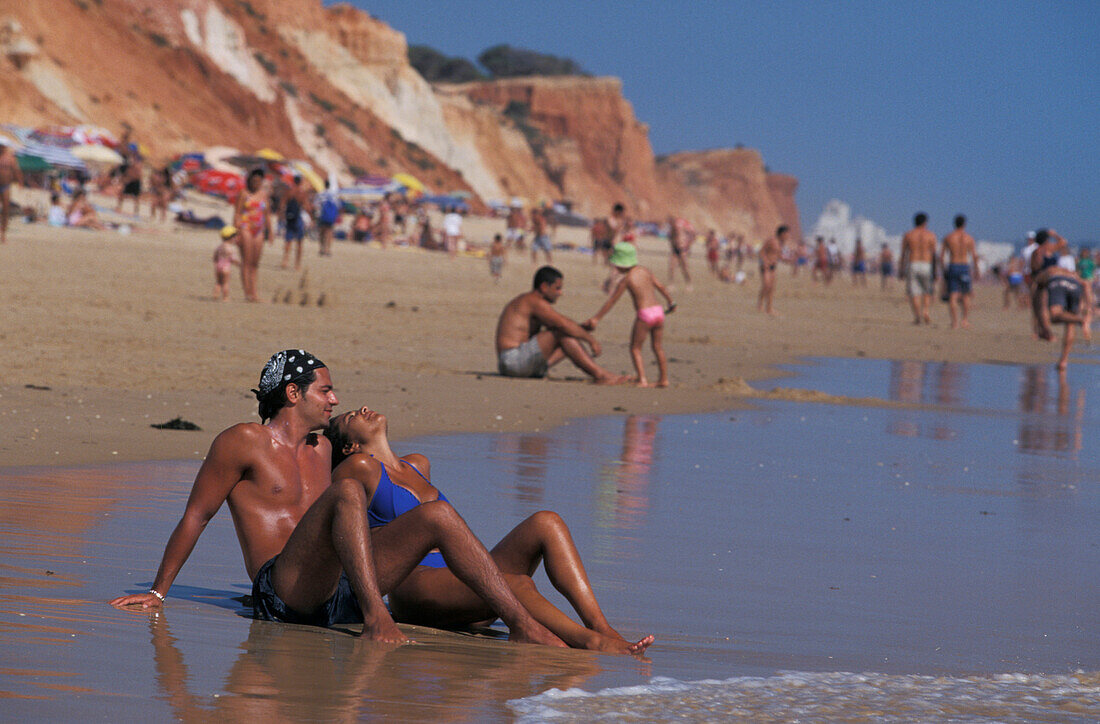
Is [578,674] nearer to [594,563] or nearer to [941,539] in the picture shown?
[594,563]

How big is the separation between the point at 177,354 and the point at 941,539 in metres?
7.01

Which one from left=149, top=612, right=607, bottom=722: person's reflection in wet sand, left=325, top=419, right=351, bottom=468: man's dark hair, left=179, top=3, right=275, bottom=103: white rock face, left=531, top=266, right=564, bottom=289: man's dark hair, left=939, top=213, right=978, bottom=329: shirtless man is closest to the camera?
left=149, top=612, right=607, bottom=722: person's reflection in wet sand

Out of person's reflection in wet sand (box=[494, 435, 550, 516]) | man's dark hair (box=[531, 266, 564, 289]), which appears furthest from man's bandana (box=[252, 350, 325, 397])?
man's dark hair (box=[531, 266, 564, 289])

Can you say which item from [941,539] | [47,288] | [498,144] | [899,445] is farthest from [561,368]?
[498,144]

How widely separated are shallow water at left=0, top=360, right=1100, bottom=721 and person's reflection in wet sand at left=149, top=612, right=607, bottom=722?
0.4 inches

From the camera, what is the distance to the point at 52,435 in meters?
7.15

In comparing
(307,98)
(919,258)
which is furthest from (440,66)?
(919,258)

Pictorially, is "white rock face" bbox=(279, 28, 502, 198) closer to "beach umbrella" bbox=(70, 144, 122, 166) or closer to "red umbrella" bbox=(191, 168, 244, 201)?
"red umbrella" bbox=(191, 168, 244, 201)

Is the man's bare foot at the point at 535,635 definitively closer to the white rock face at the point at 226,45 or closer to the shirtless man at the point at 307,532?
the shirtless man at the point at 307,532

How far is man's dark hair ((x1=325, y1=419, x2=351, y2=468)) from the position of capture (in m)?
4.44

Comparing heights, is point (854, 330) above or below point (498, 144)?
below

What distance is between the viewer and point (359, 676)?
344 centimetres

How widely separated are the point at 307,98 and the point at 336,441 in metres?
55.8

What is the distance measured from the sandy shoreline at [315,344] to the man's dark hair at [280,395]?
8.87 feet
